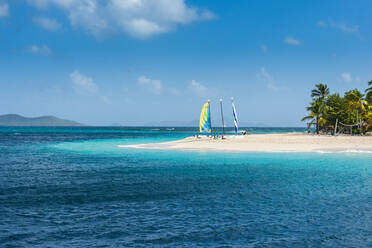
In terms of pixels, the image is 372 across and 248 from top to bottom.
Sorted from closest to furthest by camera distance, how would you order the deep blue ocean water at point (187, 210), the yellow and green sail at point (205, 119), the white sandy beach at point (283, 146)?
1. the deep blue ocean water at point (187, 210)
2. the white sandy beach at point (283, 146)
3. the yellow and green sail at point (205, 119)

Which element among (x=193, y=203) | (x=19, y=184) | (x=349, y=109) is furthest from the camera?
(x=349, y=109)

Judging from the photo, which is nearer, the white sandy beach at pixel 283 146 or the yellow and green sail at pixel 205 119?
the white sandy beach at pixel 283 146

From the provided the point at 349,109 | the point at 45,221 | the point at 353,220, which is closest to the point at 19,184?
the point at 45,221

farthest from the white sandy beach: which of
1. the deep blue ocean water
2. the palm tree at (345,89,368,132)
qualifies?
the deep blue ocean water

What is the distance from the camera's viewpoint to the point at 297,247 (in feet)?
34.6

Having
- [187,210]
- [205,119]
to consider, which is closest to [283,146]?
[205,119]

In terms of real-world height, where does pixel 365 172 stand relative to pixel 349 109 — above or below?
below

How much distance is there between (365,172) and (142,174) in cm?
1912

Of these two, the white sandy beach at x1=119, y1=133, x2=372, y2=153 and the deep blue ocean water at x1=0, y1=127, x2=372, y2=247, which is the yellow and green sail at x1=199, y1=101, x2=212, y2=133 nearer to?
the white sandy beach at x1=119, y1=133, x2=372, y2=153

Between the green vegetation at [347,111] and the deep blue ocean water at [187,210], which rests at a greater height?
the green vegetation at [347,111]

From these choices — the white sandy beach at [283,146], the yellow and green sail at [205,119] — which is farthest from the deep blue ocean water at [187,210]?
the yellow and green sail at [205,119]

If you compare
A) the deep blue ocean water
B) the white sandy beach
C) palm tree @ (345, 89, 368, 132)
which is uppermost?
palm tree @ (345, 89, 368, 132)

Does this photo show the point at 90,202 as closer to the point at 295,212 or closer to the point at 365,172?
the point at 295,212

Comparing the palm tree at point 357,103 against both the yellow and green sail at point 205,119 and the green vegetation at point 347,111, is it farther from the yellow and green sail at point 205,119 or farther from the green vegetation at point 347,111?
the yellow and green sail at point 205,119
